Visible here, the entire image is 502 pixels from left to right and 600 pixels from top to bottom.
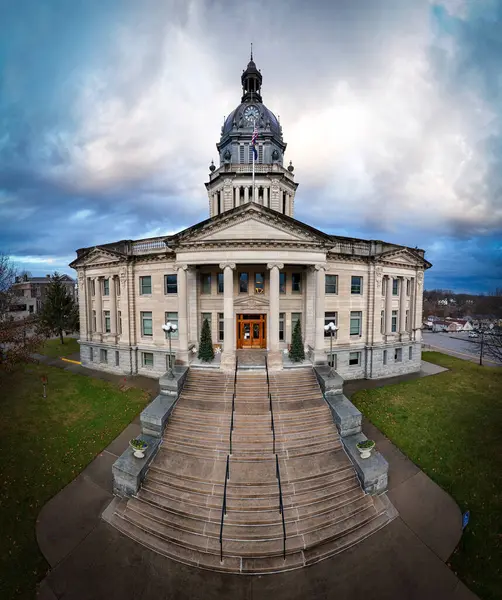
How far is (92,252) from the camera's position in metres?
25.4

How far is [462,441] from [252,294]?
16019 millimetres

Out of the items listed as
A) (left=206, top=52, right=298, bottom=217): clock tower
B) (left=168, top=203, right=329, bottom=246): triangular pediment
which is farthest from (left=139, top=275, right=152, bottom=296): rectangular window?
(left=206, top=52, right=298, bottom=217): clock tower

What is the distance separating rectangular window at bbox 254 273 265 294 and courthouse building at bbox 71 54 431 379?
0.09 metres

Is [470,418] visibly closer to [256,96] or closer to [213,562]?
[213,562]

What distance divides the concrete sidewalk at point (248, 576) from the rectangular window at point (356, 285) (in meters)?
15.7

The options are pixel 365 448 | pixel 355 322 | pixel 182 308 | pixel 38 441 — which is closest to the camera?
pixel 365 448

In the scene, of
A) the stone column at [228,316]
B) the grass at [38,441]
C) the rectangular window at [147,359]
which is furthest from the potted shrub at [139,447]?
the rectangular window at [147,359]

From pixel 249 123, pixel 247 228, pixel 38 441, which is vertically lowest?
pixel 38 441

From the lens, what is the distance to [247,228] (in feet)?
60.8

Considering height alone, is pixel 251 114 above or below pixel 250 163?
above

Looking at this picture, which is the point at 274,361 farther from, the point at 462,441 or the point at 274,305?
the point at 462,441

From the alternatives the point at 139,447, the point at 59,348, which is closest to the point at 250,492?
the point at 139,447

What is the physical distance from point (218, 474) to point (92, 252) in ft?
77.6

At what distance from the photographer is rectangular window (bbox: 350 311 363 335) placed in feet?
76.5
